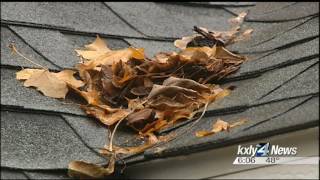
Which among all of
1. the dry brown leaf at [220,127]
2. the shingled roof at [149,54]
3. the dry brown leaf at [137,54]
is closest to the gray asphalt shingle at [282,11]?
the shingled roof at [149,54]

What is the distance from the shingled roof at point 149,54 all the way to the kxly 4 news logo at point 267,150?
0.11ft

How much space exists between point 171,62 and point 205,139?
47 centimetres

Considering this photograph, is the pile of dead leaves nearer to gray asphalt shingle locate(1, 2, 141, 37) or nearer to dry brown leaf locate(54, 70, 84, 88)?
dry brown leaf locate(54, 70, 84, 88)

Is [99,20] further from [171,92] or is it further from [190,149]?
[190,149]

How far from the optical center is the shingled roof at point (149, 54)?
1435 mm

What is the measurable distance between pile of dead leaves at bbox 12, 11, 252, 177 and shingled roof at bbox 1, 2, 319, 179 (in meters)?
0.04

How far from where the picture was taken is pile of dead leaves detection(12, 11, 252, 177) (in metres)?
1.64

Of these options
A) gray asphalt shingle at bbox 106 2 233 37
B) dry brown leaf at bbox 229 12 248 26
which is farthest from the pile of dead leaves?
dry brown leaf at bbox 229 12 248 26

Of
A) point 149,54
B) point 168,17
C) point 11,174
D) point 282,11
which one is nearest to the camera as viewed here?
point 11,174

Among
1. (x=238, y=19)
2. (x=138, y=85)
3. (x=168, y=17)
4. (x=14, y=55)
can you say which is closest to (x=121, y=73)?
(x=138, y=85)

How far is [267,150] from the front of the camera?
4.69 ft

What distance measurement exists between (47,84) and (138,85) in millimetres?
244

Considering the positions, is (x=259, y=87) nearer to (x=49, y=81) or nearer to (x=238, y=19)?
(x=49, y=81)

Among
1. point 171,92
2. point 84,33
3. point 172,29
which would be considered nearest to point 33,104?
point 171,92
